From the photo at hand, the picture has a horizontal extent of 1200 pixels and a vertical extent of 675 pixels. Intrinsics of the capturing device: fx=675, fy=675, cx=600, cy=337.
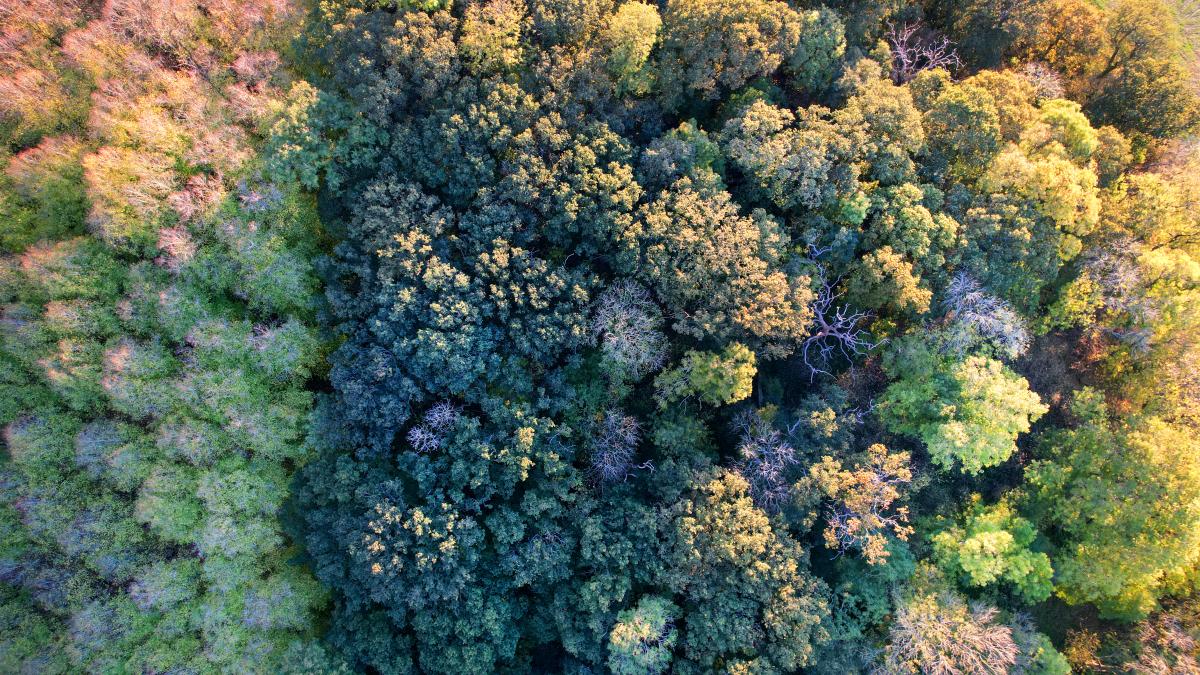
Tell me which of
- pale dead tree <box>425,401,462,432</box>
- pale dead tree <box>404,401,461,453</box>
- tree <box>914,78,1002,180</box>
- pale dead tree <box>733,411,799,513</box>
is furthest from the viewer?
tree <box>914,78,1002,180</box>

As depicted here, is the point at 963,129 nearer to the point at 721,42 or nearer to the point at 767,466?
the point at 721,42

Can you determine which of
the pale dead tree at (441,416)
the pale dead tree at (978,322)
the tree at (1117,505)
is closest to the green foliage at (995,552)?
the tree at (1117,505)

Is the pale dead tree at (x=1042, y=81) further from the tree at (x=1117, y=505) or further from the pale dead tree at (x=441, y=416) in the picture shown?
the pale dead tree at (x=441, y=416)

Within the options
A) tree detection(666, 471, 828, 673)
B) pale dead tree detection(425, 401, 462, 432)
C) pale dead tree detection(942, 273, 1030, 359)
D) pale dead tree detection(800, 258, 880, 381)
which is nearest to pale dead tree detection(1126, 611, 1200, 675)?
pale dead tree detection(942, 273, 1030, 359)

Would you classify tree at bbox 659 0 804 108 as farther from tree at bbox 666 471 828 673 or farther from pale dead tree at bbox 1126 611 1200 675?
pale dead tree at bbox 1126 611 1200 675

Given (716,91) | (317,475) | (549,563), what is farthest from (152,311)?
(716,91)

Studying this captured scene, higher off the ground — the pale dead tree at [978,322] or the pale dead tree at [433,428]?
the pale dead tree at [978,322]

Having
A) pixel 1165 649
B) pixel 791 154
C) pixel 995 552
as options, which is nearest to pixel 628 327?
pixel 791 154
